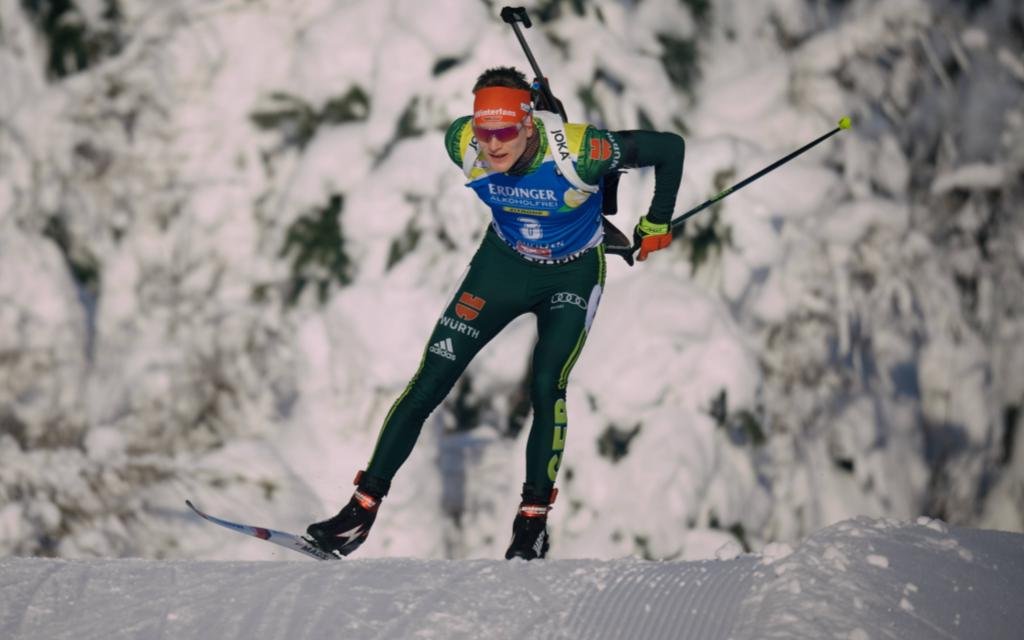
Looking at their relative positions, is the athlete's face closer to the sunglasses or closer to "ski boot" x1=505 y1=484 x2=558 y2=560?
the sunglasses

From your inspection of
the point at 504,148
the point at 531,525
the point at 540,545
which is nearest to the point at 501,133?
the point at 504,148

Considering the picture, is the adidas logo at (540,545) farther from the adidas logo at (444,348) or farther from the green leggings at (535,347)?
the adidas logo at (444,348)

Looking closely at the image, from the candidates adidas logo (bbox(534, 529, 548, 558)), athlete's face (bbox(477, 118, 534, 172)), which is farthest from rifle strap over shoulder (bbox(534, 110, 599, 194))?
adidas logo (bbox(534, 529, 548, 558))

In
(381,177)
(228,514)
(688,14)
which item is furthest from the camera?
(688,14)

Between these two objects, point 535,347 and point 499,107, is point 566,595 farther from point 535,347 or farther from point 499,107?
point 499,107

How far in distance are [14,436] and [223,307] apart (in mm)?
1901

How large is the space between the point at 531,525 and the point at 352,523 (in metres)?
0.82

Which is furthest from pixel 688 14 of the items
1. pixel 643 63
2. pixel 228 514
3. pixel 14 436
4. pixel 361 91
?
pixel 14 436

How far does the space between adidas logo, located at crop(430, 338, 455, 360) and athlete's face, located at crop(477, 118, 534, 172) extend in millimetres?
843

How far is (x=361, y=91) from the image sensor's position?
9578 millimetres

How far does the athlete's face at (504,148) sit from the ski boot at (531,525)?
1459 millimetres

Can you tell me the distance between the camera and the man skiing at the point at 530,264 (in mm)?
5008

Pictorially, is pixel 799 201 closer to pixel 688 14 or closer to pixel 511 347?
pixel 688 14

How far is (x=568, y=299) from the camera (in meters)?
5.30
